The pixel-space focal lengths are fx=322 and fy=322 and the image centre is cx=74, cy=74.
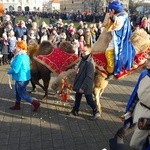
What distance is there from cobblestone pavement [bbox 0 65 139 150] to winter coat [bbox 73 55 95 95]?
71 cm

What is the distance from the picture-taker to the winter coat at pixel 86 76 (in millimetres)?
6398

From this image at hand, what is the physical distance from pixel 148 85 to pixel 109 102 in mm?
4023

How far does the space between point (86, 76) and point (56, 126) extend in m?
1.16

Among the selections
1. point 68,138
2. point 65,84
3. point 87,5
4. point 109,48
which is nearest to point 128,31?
point 109,48

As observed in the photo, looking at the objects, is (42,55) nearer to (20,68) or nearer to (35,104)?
(20,68)

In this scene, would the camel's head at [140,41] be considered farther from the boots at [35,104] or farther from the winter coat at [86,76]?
the boots at [35,104]

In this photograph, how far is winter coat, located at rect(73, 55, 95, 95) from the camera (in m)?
6.40

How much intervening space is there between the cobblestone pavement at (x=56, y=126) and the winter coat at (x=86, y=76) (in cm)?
71

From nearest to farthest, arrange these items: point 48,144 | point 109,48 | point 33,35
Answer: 1. point 48,144
2. point 109,48
3. point 33,35

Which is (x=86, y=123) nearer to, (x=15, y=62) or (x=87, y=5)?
(x=15, y=62)

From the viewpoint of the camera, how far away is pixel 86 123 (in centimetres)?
654

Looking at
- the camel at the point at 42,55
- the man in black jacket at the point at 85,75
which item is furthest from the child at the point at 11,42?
the man in black jacket at the point at 85,75

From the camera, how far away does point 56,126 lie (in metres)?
6.40

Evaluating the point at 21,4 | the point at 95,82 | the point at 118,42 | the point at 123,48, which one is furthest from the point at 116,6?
the point at 21,4
